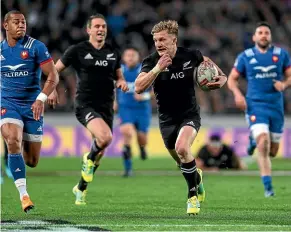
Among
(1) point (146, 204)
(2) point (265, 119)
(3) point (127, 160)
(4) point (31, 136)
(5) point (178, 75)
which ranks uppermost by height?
(5) point (178, 75)

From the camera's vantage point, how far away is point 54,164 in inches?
856

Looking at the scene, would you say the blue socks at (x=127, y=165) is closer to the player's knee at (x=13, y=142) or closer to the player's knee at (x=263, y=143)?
the player's knee at (x=263, y=143)

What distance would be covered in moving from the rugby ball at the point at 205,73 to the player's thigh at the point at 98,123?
2034 mm

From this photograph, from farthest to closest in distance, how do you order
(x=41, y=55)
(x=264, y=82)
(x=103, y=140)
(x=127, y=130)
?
(x=127, y=130) → (x=264, y=82) → (x=103, y=140) → (x=41, y=55)

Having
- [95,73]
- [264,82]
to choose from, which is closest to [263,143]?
[264,82]

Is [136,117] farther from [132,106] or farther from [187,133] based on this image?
[187,133]

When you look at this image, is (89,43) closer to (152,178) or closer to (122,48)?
(152,178)

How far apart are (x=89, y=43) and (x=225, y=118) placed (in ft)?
39.5

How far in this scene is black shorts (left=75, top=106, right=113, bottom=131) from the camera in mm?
12352

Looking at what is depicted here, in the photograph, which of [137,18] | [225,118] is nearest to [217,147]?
[225,118]

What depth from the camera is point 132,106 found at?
18938 millimetres

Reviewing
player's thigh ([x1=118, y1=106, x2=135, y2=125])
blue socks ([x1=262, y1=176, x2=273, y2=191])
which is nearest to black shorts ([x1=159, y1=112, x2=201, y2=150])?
blue socks ([x1=262, y1=176, x2=273, y2=191])

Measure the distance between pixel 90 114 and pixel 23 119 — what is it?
5.11 ft

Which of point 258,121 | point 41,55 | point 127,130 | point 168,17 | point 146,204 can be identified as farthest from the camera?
point 168,17
